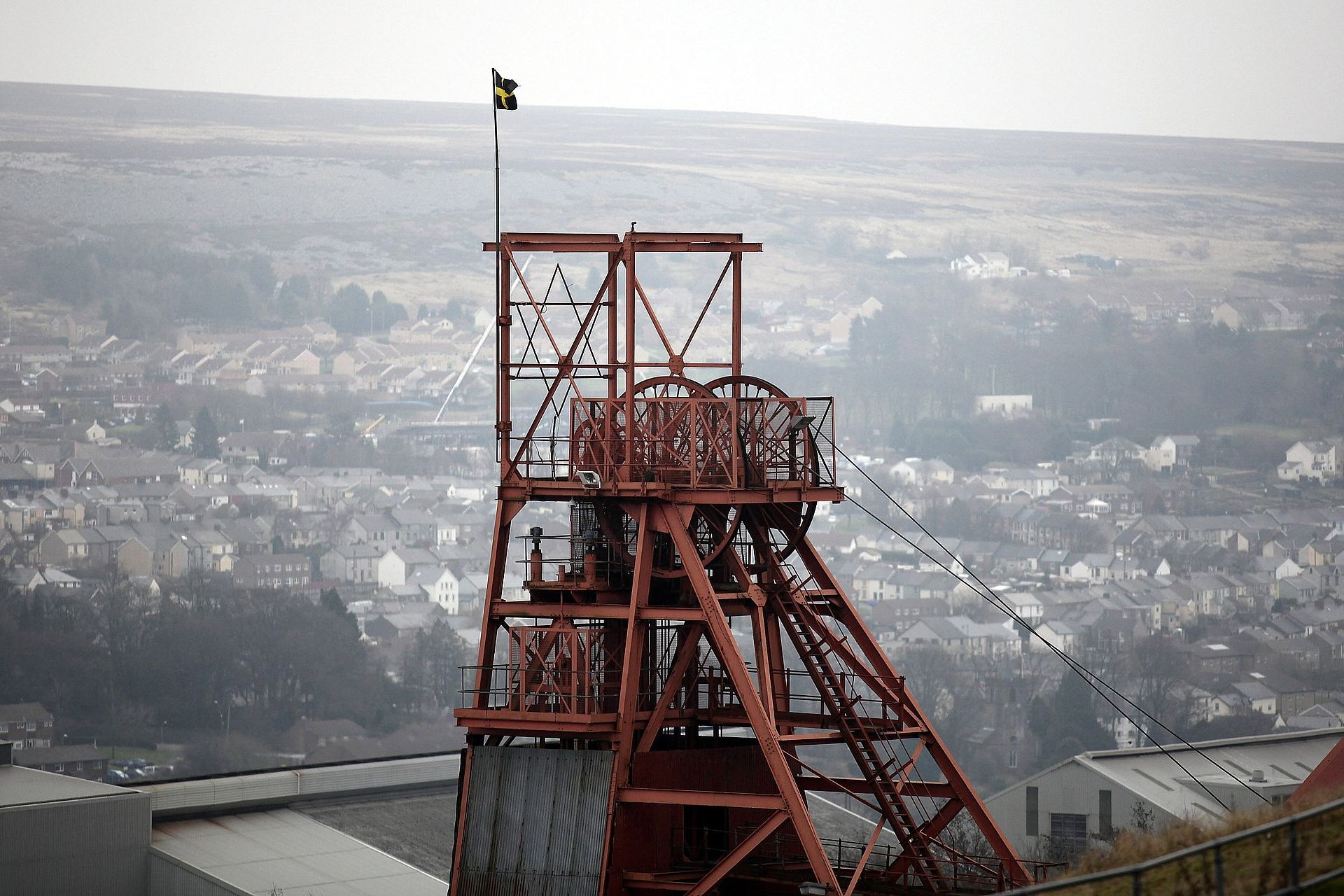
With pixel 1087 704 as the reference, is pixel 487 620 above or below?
above

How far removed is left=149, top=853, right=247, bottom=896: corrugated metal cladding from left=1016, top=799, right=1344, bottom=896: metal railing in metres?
27.9

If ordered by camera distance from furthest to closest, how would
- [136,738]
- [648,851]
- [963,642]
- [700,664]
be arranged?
[963,642], [136,738], [700,664], [648,851]

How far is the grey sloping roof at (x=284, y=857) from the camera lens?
152 feet

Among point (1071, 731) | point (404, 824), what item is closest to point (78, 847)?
point (404, 824)

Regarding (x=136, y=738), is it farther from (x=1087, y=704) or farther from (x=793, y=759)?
(x=793, y=759)

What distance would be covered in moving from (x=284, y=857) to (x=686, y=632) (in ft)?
62.8

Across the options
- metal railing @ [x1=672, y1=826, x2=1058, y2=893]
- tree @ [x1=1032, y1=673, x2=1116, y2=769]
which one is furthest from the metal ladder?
tree @ [x1=1032, y1=673, x2=1116, y2=769]

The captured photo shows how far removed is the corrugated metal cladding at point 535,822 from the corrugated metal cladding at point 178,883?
14601 millimetres

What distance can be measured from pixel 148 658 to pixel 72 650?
23.2 feet

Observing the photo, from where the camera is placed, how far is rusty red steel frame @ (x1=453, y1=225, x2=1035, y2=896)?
3167 cm

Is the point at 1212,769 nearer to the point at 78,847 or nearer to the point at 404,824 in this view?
the point at 404,824

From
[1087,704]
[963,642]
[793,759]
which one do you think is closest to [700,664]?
[793,759]

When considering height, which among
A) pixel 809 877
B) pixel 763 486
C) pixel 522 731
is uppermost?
pixel 763 486

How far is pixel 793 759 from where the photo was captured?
33719 mm
